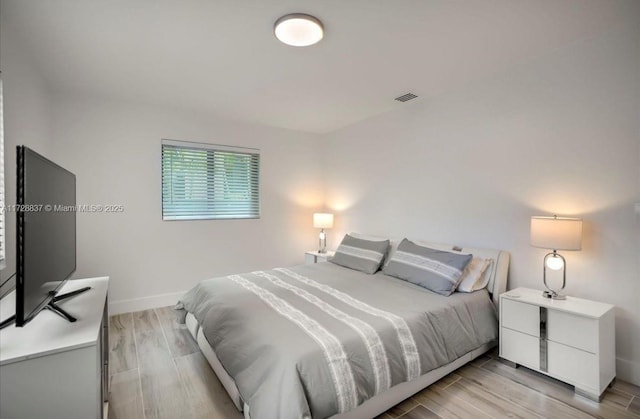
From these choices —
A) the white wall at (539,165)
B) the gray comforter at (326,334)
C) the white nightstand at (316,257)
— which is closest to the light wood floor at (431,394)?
the gray comforter at (326,334)

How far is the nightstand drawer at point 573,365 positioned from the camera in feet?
6.14

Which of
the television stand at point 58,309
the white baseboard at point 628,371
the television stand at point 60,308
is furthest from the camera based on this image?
the white baseboard at point 628,371

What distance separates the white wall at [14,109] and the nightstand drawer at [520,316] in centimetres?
327

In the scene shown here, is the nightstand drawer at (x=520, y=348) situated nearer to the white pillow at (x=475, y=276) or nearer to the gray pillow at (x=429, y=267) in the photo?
the white pillow at (x=475, y=276)

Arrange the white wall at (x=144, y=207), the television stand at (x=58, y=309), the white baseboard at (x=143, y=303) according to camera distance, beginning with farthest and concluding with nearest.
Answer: the white baseboard at (x=143, y=303) → the white wall at (x=144, y=207) → the television stand at (x=58, y=309)

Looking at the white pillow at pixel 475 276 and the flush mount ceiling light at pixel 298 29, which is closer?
the flush mount ceiling light at pixel 298 29

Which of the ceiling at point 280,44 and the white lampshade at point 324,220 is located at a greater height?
the ceiling at point 280,44

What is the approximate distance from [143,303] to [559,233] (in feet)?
13.3

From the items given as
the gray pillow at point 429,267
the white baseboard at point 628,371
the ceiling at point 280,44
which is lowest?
the white baseboard at point 628,371

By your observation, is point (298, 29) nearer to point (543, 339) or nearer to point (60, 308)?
point (60, 308)

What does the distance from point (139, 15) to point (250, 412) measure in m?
2.33

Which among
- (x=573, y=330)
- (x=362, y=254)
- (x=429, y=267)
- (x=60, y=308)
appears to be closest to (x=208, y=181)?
(x=362, y=254)

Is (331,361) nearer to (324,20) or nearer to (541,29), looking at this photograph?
(324,20)

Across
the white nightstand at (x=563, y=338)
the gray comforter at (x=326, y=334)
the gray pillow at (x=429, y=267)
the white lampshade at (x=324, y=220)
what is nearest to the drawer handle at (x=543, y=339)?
the white nightstand at (x=563, y=338)
